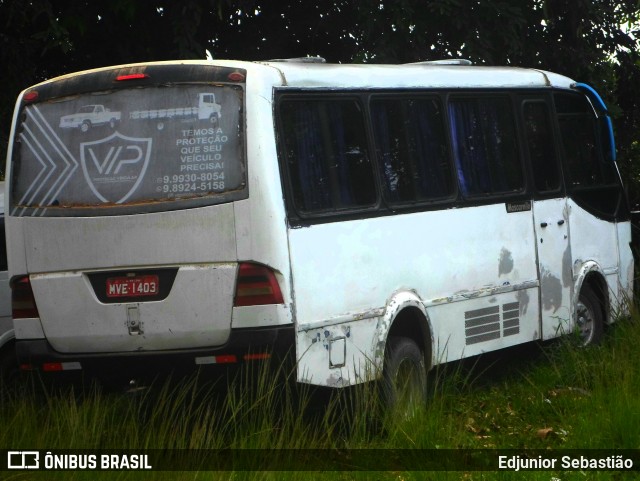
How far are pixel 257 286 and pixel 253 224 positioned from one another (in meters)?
0.37

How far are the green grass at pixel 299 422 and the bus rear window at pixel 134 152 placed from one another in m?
1.17

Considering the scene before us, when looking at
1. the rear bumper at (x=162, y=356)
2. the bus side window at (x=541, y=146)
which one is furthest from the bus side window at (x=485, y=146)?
Result: the rear bumper at (x=162, y=356)

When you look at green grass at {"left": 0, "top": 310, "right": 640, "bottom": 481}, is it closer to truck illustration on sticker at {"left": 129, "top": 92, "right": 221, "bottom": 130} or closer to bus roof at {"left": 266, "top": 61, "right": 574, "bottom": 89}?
truck illustration on sticker at {"left": 129, "top": 92, "right": 221, "bottom": 130}

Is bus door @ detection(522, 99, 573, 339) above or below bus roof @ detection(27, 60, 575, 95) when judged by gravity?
below

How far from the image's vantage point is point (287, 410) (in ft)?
25.3

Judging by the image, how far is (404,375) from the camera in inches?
359

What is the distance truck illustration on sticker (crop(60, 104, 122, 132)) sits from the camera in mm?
8336

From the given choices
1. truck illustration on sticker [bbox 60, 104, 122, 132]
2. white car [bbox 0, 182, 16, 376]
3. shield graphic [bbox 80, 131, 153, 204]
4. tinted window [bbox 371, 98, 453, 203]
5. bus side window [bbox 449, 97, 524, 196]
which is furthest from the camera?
bus side window [bbox 449, 97, 524, 196]

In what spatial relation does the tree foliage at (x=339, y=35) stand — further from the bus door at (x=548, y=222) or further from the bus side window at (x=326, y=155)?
the bus side window at (x=326, y=155)

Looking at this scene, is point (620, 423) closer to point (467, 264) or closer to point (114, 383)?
point (467, 264)

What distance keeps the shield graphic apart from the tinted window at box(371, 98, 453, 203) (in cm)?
180

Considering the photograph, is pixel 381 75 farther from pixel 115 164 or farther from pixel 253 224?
pixel 115 164

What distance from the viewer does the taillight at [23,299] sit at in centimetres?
855

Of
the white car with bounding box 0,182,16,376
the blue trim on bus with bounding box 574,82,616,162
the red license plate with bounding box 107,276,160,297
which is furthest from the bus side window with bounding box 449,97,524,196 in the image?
the white car with bounding box 0,182,16,376
